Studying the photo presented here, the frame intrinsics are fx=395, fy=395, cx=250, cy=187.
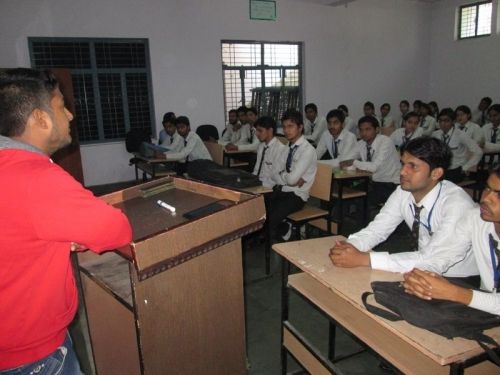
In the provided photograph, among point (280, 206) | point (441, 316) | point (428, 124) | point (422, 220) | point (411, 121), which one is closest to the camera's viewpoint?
point (441, 316)

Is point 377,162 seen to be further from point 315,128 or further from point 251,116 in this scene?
point 315,128

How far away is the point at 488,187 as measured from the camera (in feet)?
4.69

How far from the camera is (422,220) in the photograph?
1.93 metres

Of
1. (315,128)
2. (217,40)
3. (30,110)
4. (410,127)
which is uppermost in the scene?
(217,40)

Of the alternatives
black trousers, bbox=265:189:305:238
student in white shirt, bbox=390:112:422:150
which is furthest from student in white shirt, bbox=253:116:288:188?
student in white shirt, bbox=390:112:422:150

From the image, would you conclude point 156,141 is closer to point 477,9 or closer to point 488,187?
point 488,187

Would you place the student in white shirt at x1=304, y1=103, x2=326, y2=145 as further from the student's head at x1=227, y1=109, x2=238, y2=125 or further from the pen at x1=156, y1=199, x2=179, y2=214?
the pen at x1=156, y1=199, x2=179, y2=214

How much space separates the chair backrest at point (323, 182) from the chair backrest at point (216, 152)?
1.72 meters

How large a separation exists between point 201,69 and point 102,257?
19.0ft

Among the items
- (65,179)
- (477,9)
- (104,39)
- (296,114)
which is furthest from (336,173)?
(477,9)

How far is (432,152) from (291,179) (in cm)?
174

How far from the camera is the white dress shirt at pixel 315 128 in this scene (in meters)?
7.06

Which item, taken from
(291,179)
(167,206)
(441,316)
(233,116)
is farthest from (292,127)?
(233,116)

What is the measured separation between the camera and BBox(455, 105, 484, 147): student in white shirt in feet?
18.3
